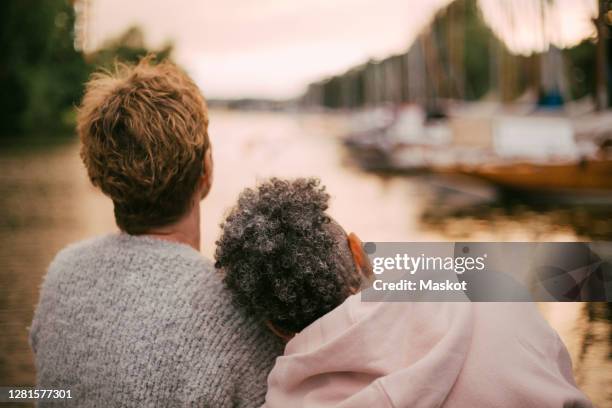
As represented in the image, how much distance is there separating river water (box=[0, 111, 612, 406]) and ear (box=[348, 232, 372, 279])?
0.56 ft

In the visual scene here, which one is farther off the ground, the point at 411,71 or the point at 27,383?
the point at 411,71

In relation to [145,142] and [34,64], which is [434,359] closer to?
[145,142]

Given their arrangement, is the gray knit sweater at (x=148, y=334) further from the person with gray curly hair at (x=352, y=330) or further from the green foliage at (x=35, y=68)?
the green foliage at (x=35, y=68)

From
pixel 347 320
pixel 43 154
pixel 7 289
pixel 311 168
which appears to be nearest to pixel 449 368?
pixel 347 320

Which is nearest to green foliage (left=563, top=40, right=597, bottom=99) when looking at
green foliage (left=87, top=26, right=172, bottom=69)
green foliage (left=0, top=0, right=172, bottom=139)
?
green foliage (left=87, top=26, right=172, bottom=69)

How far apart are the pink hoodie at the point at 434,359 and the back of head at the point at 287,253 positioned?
0.21 ft

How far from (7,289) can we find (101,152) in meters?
4.32

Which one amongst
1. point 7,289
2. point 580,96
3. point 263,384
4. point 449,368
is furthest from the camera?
point 580,96

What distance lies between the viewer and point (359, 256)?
1254 millimetres

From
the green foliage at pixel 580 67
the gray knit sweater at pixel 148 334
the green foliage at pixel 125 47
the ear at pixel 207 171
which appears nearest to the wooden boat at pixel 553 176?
the green foliage at pixel 580 67

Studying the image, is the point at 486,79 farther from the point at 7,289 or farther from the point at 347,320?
the point at 347,320

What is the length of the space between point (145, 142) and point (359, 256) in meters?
0.41

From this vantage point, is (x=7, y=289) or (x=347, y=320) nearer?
(x=347, y=320)

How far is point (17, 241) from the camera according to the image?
7.41 m
